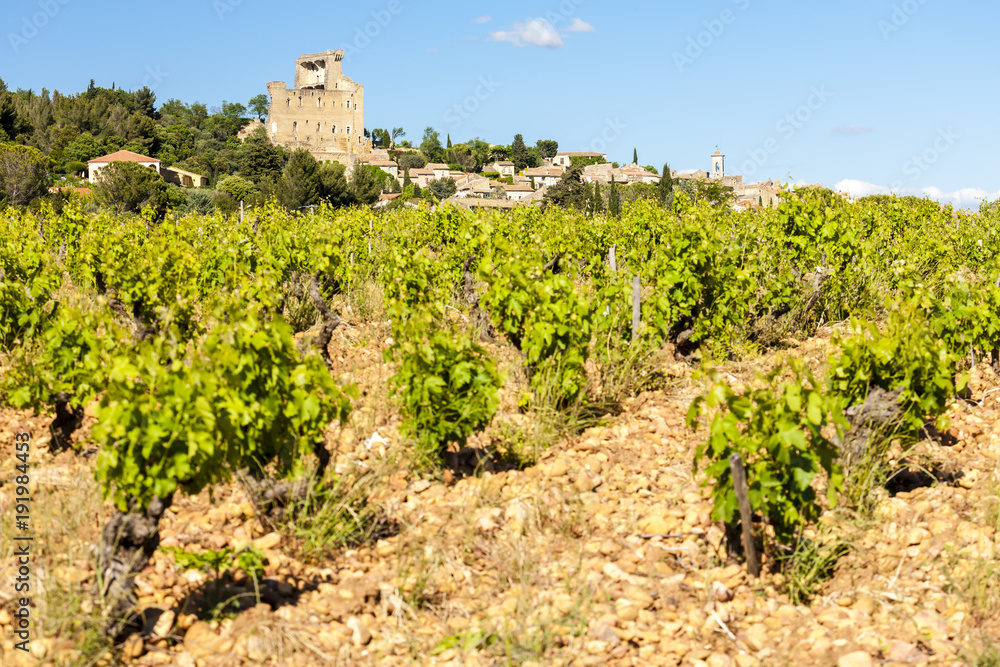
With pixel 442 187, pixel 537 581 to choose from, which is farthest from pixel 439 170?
pixel 537 581

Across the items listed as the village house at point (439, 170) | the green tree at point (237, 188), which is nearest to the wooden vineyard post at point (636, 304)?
the green tree at point (237, 188)

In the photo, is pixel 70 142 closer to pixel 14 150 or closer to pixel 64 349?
pixel 14 150

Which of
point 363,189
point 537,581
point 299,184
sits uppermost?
point 363,189

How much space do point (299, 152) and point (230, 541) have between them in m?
44.5

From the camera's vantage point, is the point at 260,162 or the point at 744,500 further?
the point at 260,162

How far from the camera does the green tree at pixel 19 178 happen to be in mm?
31781

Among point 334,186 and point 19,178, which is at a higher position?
point 334,186

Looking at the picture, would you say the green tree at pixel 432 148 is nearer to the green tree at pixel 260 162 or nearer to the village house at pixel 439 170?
the village house at pixel 439 170

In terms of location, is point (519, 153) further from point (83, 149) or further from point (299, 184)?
point (299, 184)

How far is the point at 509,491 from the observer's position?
4543mm

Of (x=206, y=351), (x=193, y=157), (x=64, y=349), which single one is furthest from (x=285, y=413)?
(x=193, y=157)

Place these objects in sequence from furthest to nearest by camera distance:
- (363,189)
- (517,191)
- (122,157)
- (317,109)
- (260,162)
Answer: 1. (317,109)
2. (517,191)
3. (260,162)
4. (122,157)
5. (363,189)

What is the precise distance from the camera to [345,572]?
3.75 meters

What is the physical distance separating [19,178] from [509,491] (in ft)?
115
